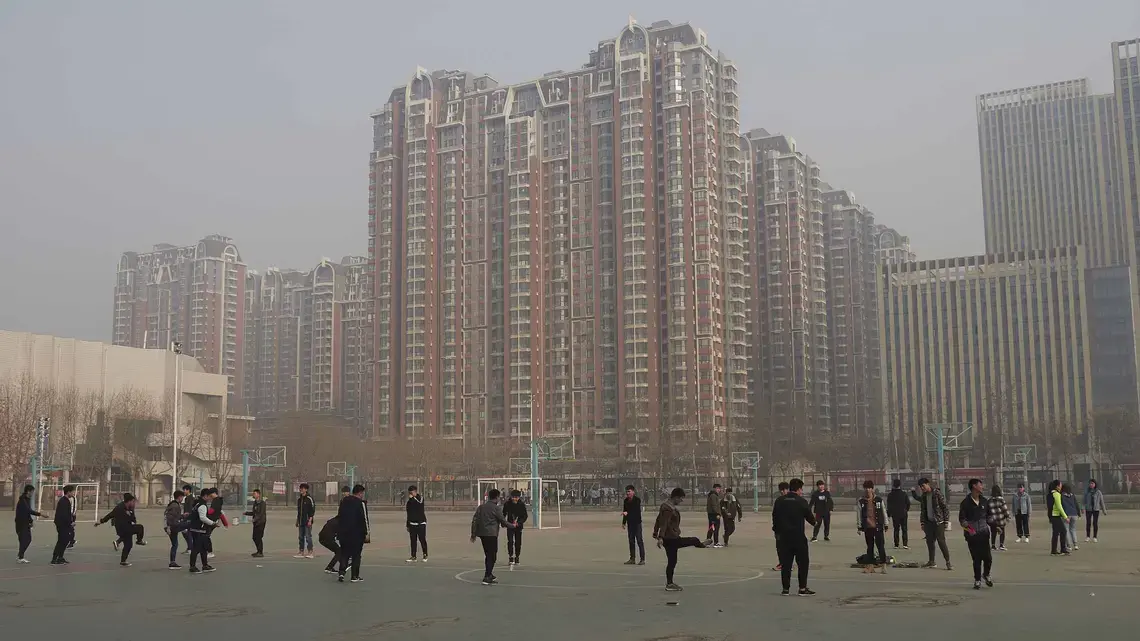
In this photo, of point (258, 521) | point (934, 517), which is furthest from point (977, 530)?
point (258, 521)

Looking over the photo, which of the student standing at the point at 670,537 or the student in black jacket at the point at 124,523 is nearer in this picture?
the student standing at the point at 670,537

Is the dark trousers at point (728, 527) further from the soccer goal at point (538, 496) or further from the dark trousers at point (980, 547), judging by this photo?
the dark trousers at point (980, 547)

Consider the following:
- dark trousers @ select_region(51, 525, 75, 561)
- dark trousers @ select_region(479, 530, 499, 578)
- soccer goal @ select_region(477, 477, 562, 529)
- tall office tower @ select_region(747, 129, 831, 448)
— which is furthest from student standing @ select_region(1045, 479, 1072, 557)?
tall office tower @ select_region(747, 129, 831, 448)

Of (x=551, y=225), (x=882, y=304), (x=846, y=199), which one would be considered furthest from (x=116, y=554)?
(x=846, y=199)

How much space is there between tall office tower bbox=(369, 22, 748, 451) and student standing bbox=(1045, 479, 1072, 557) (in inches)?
3708

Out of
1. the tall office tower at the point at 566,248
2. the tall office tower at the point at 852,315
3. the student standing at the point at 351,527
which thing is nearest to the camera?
the student standing at the point at 351,527

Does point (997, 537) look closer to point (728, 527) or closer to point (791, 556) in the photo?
point (728, 527)

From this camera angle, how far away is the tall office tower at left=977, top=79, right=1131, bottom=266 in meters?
182

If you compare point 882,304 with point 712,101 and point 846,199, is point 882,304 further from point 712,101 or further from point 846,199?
point 712,101

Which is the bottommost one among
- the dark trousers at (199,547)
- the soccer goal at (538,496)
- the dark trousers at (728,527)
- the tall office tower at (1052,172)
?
the soccer goal at (538,496)

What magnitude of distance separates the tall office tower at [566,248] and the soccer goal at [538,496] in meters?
42.0

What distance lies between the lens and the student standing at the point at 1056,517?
23531mm

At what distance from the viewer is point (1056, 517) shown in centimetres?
2384

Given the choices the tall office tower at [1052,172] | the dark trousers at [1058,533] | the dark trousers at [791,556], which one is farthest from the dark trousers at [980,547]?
the tall office tower at [1052,172]
